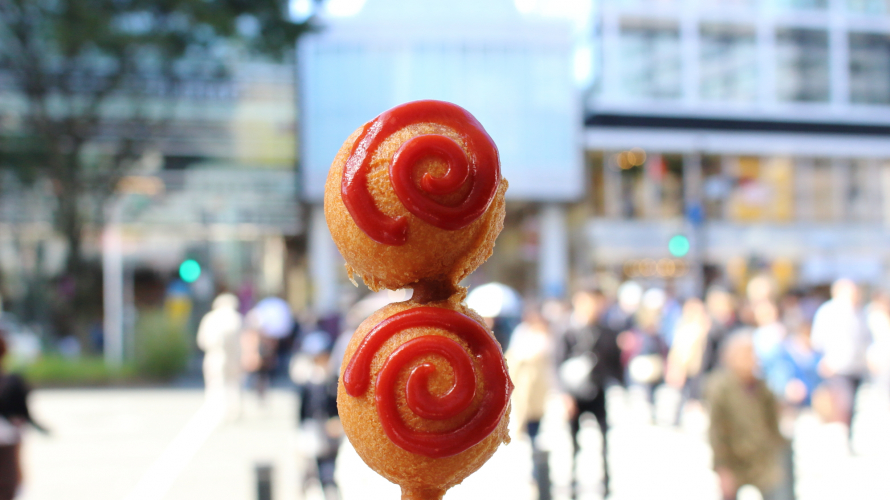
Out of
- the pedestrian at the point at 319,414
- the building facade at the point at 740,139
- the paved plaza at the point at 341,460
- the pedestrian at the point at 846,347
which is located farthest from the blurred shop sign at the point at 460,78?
the pedestrian at the point at 319,414

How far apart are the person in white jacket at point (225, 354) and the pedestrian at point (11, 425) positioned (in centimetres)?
538

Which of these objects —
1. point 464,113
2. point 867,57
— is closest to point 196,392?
point 464,113

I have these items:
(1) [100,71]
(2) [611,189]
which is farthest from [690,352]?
(2) [611,189]

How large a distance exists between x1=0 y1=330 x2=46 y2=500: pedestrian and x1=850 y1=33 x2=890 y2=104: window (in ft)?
96.6

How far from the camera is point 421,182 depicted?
1.86 m

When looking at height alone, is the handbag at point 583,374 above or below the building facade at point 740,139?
below

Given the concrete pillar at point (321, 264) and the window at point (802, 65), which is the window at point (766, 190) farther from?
the concrete pillar at point (321, 264)

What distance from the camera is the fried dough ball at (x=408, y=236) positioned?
6.18 feet

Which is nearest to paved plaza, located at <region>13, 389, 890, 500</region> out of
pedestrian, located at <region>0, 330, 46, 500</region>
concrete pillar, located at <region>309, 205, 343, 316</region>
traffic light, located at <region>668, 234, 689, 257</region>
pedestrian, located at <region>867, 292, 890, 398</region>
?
pedestrian, located at <region>867, 292, 890, 398</region>

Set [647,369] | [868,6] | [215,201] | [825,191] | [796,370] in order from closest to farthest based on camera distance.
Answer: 1. [796,370]
2. [647,369]
3. [215,201]
4. [825,191]
5. [868,6]

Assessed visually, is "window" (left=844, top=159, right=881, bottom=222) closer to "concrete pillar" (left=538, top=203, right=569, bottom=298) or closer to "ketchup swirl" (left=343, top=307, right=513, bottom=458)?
"concrete pillar" (left=538, top=203, right=569, bottom=298)

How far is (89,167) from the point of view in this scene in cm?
1856

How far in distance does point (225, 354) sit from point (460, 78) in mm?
13505

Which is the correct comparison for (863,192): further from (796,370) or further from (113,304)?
(113,304)
